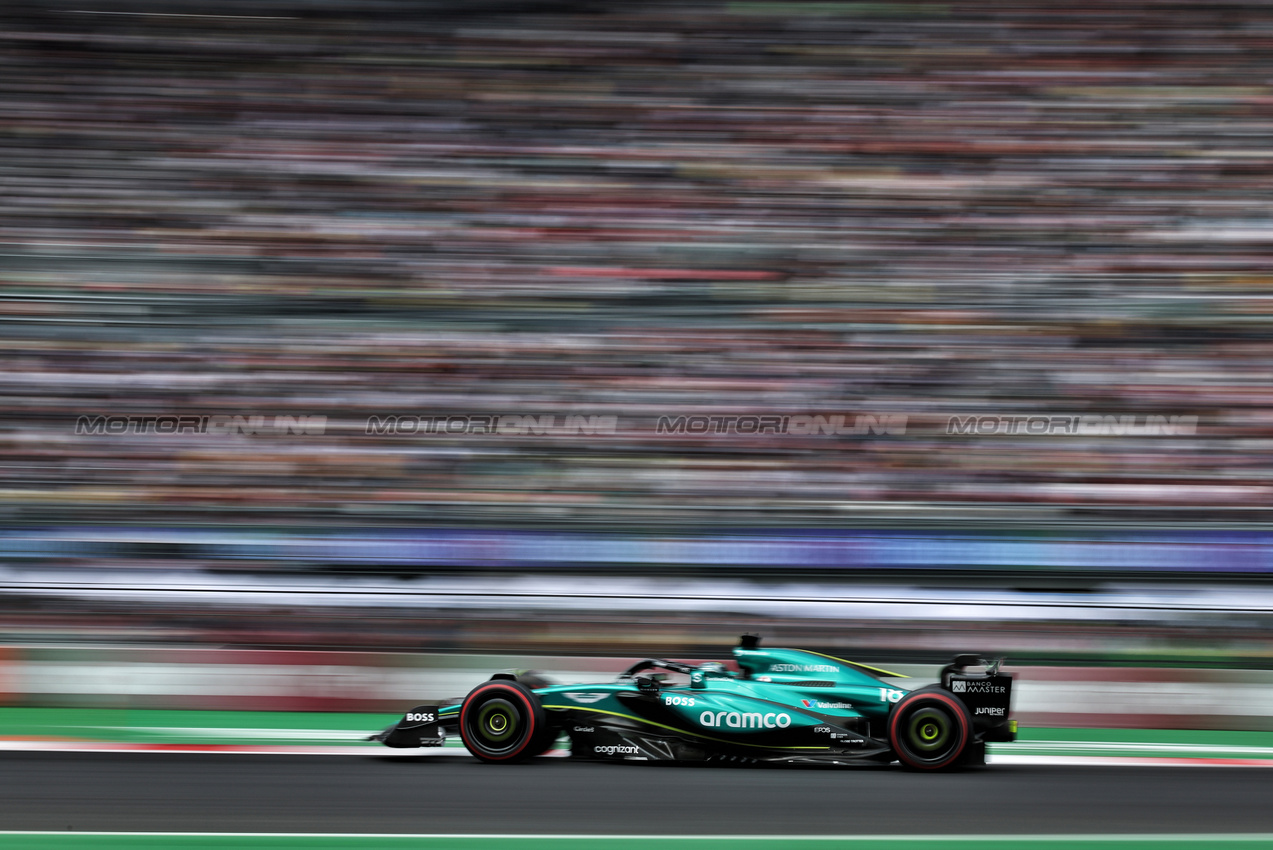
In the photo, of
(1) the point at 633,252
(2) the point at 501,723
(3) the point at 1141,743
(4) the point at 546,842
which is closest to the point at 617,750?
(2) the point at 501,723

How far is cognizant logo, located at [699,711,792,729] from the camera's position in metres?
4.41

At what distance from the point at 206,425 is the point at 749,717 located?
15.1 ft

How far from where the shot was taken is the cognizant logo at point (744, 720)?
14.5ft

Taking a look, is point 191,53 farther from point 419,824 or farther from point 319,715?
point 419,824

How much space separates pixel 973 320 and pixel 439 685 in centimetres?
413

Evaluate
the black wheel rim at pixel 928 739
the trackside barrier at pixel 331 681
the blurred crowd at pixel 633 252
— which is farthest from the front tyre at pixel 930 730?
the blurred crowd at pixel 633 252

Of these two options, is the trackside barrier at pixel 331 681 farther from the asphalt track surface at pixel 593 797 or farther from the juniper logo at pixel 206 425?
the juniper logo at pixel 206 425

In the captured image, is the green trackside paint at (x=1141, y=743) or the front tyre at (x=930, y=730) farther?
the green trackside paint at (x=1141, y=743)

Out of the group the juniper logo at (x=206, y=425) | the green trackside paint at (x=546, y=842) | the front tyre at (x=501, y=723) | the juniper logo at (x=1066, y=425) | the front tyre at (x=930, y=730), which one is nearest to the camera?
the green trackside paint at (x=546, y=842)

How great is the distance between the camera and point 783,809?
381cm

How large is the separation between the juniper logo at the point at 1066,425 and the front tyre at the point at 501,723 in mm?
3806

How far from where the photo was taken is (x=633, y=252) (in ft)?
25.4

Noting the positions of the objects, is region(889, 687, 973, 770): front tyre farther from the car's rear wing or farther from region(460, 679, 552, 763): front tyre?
region(460, 679, 552, 763): front tyre

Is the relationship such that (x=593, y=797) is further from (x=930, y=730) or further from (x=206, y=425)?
(x=206, y=425)
